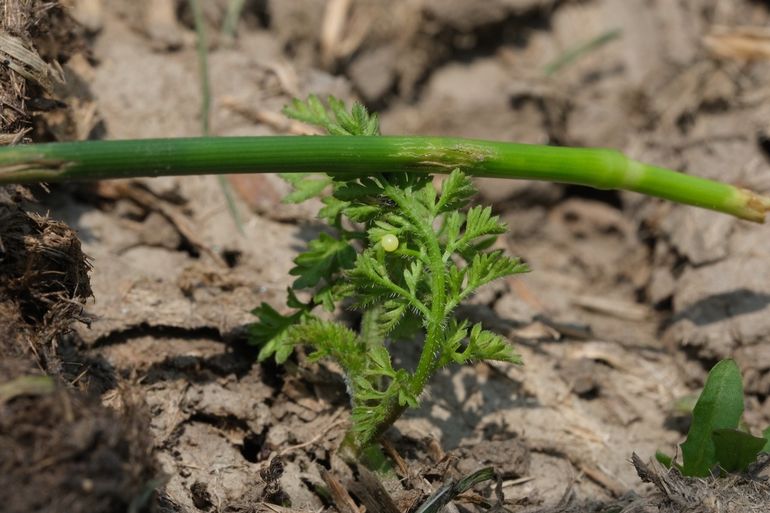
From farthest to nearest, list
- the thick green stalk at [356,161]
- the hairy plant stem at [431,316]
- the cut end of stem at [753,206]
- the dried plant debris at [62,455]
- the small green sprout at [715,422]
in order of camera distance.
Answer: the cut end of stem at [753,206]
the small green sprout at [715,422]
the hairy plant stem at [431,316]
the thick green stalk at [356,161]
the dried plant debris at [62,455]

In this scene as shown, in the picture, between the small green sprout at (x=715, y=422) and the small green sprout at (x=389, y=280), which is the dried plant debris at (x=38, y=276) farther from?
the small green sprout at (x=715, y=422)

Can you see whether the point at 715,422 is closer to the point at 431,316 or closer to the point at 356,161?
the point at 431,316

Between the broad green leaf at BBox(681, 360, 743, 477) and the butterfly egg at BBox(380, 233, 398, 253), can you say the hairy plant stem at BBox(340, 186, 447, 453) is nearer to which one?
the butterfly egg at BBox(380, 233, 398, 253)

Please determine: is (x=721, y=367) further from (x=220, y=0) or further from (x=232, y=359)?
(x=220, y=0)

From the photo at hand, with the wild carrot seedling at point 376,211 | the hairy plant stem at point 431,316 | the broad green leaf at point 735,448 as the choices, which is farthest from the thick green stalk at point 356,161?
the broad green leaf at point 735,448

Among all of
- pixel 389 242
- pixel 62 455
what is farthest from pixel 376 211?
pixel 62 455

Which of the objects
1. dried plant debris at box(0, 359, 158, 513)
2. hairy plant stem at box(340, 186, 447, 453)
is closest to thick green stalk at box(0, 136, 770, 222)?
hairy plant stem at box(340, 186, 447, 453)
